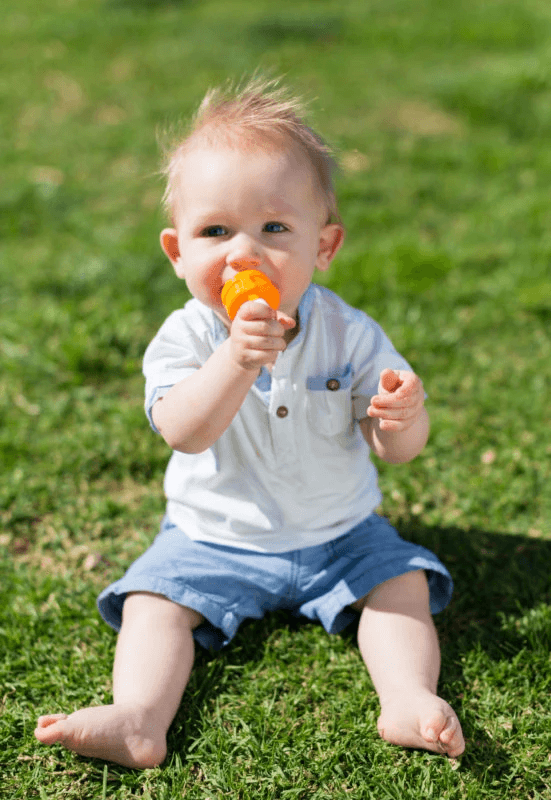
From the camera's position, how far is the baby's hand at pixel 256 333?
168 centimetres

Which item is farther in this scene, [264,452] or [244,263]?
[264,452]

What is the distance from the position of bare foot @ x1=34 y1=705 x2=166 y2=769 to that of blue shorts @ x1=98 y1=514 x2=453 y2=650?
320 millimetres

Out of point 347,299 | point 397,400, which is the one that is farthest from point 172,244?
point 347,299

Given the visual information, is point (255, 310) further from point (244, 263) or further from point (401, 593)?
point (401, 593)

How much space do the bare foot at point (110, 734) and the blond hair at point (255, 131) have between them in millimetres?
1174

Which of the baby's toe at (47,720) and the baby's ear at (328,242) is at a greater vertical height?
the baby's ear at (328,242)

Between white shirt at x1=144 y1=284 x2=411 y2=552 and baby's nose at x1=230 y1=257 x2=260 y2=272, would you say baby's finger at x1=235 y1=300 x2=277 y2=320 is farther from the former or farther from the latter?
white shirt at x1=144 y1=284 x2=411 y2=552

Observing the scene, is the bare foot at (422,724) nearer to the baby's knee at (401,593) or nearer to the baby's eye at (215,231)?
the baby's knee at (401,593)

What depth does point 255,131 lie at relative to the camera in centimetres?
188

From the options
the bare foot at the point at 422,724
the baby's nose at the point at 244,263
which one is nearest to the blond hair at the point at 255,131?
the baby's nose at the point at 244,263

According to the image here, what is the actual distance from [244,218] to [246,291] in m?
0.21

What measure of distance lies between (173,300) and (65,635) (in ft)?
5.80

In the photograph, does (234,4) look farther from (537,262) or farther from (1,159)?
(537,262)

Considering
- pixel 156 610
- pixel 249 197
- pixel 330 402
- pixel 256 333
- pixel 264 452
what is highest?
pixel 249 197
